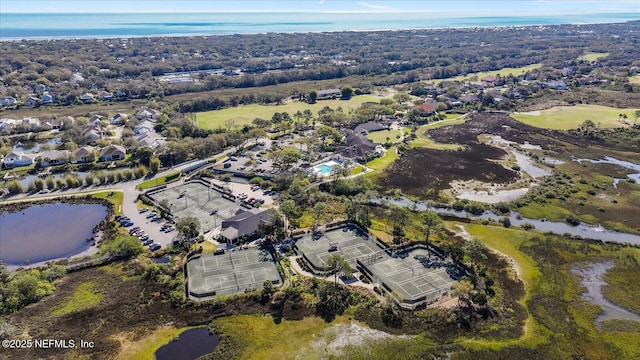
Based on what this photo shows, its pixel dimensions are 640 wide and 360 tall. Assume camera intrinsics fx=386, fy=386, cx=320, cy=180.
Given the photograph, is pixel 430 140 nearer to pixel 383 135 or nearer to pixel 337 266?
pixel 383 135

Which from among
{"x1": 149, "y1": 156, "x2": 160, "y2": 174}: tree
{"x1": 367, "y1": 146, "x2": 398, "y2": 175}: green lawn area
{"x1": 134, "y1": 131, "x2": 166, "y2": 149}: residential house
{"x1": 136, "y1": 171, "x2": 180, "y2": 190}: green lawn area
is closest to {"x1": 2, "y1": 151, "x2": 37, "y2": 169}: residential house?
{"x1": 134, "y1": 131, "x2": 166, "y2": 149}: residential house

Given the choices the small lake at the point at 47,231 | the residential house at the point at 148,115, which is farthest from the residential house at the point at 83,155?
the residential house at the point at 148,115

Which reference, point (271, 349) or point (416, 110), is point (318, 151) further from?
point (271, 349)

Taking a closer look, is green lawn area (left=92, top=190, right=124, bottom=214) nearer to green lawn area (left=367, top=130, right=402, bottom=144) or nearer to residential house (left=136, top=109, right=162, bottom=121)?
residential house (left=136, top=109, right=162, bottom=121)

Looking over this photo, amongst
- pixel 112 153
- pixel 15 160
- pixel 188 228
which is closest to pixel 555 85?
pixel 188 228

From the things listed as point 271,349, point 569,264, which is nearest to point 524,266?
point 569,264
